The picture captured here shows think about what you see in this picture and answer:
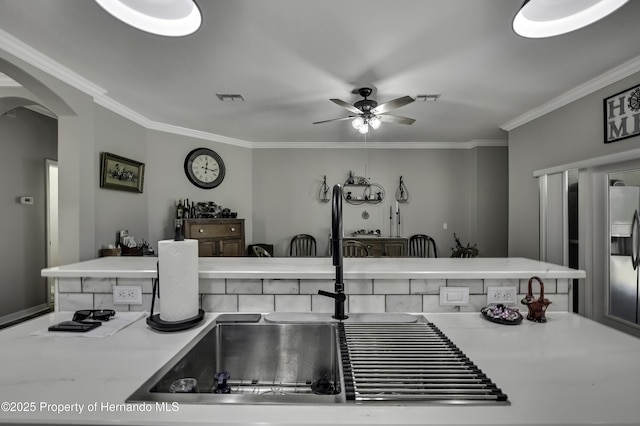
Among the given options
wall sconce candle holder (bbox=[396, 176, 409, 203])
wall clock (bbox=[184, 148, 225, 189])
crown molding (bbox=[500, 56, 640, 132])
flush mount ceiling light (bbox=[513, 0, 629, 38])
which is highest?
crown molding (bbox=[500, 56, 640, 132])

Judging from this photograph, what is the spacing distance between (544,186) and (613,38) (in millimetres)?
1754

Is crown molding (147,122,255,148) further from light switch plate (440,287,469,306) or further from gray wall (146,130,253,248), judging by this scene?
light switch plate (440,287,469,306)

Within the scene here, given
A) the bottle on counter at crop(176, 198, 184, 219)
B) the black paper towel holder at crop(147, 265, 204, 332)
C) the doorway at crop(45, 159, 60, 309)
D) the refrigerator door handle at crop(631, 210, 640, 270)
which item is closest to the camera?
the black paper towel holder at crop(147, 265, 204, 332)

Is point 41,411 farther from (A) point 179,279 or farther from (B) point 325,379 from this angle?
(B) point 325,379

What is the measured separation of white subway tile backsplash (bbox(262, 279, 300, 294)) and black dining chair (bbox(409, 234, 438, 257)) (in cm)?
446

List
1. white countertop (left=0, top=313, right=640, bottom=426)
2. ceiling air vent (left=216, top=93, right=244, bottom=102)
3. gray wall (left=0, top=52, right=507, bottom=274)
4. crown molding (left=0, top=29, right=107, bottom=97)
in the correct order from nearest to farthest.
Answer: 1. white countertop (left=0, top=313, right=640, bottom=426)
2. crown molding (left=0, top=29, right=107, bottom=97)
3. ceiling air vent (left=216, top=93, right=244, bottom=102)
4. gray wall (left=0, top=52, right=507, bottom=274)

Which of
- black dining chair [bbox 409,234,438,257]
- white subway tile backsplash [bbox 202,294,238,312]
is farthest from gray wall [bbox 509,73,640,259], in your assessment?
white subway tile backsplash [bbox 202,294,238,312]

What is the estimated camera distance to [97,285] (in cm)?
119

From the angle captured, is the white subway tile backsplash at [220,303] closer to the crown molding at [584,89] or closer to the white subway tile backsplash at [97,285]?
the white subway tile backsplash at [97,285]

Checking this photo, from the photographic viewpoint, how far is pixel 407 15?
6.01 ft

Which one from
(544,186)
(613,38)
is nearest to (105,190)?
(613,38)

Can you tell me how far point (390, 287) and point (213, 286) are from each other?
72 centimetres

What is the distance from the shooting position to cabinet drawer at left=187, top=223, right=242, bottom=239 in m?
3.96

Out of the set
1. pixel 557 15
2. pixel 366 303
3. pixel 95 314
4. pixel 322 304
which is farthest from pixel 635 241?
pixel 95 314
